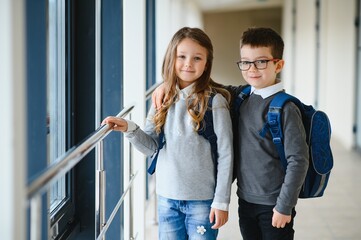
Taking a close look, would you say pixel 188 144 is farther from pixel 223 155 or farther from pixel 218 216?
pixel 218 216

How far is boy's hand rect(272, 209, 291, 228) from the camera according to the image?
1263 mm

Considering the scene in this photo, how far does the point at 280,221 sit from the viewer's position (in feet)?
4.16

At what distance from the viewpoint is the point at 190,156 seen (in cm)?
135

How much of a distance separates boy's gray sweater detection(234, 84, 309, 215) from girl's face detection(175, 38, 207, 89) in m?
0.16

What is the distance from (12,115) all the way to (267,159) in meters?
0.80

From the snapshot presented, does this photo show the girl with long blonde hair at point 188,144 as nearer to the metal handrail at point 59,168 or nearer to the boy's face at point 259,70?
the boy's face at point 259,70

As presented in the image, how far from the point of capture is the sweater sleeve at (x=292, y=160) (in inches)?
49.1

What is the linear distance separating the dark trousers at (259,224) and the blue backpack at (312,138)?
10cm

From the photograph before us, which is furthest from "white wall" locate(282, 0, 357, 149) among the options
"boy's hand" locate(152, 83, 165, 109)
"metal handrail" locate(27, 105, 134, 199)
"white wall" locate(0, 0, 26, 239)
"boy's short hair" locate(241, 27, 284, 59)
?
"white wall" locate(0, 0, 26, 239)

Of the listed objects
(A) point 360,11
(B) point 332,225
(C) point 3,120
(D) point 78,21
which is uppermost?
(A) point 360,11

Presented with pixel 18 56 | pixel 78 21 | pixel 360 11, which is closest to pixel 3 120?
pixel 18 56

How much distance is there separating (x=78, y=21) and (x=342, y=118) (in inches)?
145

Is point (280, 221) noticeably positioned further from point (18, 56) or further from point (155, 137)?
point (18, 56)

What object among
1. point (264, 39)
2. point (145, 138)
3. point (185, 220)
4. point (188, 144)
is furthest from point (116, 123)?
point (264, 39)
